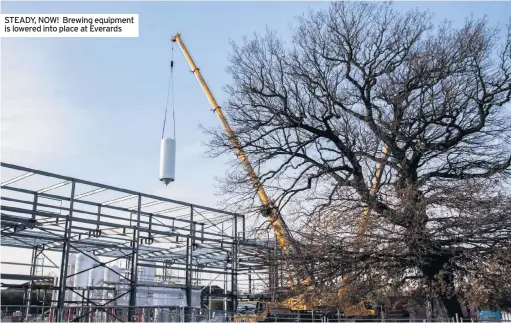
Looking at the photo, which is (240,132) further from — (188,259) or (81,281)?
(81,281)

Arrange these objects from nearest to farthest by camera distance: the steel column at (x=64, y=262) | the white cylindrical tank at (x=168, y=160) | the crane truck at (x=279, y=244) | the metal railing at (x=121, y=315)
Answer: the white cylindrical tank at (x=168, y=160)
the steel column at (x=64, y=262)
the crane truck at (x=279, y=244)
the metal railing at (x=121, y=315)

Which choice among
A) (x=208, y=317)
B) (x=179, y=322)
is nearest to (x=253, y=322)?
(x=208, y=317)

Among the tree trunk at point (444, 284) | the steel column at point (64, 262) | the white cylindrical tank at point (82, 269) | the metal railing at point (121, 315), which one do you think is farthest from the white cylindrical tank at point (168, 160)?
the tree trunk at point (444, 284)

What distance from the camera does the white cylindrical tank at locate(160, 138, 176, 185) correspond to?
14.0 meters

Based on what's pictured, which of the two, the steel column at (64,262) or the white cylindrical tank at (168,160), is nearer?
the white cylindrical tank at (168,160)

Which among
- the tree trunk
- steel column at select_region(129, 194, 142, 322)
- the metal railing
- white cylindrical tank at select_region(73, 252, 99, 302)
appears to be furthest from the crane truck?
white cylindrical tank at select_region(73, 252, 99, 302)

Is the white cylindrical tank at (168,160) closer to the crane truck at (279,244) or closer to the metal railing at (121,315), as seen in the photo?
the crane truck at (279,244)

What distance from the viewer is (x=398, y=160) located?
15.9m

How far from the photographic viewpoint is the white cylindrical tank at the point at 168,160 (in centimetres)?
1400

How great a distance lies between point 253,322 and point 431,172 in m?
10.4

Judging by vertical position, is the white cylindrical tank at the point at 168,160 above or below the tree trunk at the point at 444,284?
above

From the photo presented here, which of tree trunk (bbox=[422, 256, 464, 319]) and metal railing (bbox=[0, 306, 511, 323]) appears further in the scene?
metal railing (bbox=[0, 306, 511, 323])

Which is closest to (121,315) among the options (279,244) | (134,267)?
(134,267)

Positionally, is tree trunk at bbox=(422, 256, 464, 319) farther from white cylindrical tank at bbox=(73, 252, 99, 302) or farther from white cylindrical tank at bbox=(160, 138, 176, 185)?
white cylindrical tank at bbox=(73, 252, 99, 302)
